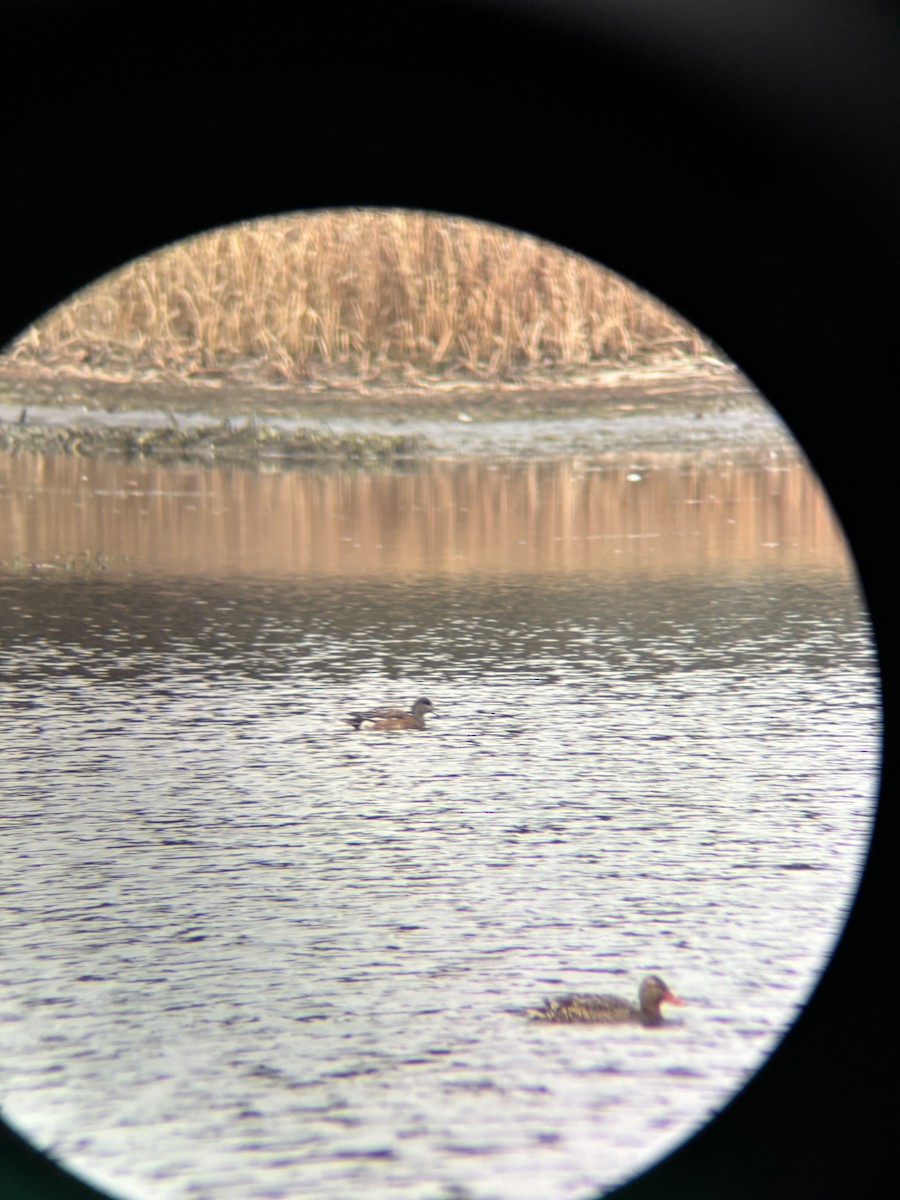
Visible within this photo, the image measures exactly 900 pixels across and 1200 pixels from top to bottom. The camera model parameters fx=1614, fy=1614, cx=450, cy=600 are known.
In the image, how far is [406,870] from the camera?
2953 millimetres

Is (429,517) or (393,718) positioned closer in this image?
(393,718)

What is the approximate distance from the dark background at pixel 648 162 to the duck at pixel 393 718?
2868mm

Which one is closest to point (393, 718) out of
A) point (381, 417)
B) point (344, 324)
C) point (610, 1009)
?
point (610, 1009)

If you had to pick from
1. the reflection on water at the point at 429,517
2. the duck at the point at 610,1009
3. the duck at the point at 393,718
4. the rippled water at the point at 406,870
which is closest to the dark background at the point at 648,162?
the rippled water at the point at 406,870

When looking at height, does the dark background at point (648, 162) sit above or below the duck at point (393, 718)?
above

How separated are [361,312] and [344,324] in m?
0.13

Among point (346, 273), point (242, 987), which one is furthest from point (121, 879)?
point (346, 273)

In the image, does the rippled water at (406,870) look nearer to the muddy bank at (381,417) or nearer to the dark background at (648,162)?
the dark background at (648,162)

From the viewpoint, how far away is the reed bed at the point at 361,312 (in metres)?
9.56

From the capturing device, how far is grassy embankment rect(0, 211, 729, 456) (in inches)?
371

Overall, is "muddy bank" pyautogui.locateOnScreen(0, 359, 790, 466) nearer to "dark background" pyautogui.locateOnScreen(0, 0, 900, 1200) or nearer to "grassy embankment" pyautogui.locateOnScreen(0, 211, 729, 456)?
"grassy embankment" pyautogui.locateOnScreen(0, 211, 729, 456)

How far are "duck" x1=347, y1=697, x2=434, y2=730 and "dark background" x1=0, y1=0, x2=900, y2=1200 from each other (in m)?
2.87

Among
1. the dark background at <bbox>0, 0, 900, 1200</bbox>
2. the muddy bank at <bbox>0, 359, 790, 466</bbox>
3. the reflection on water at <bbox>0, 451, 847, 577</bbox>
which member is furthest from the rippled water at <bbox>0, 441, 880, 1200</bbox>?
the muddy bank at <bbox>0, 359, 790, 466</bbox>

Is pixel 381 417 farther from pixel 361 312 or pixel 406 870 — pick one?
pixel 406 870
